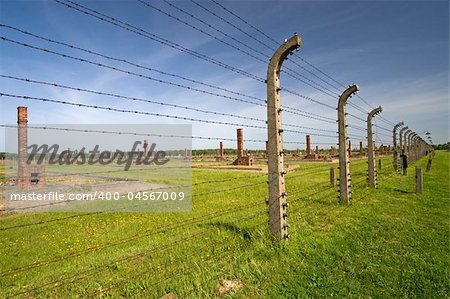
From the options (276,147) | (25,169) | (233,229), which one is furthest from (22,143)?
(276,147)

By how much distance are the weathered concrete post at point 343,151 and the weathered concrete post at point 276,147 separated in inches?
155

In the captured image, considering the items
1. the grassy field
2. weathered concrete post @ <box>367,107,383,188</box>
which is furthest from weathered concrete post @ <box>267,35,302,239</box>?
weathered concrete post @ <box>367,107,383,188</box>

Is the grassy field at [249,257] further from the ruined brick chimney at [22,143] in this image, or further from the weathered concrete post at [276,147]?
the ruined brick chimney at [22,143]

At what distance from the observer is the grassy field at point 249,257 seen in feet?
11.7

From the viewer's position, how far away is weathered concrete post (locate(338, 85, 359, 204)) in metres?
8.22

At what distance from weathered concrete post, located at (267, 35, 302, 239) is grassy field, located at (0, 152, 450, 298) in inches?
13.8

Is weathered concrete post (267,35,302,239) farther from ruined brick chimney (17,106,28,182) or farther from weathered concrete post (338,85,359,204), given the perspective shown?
ruined brick chimney (17,106,28,182)

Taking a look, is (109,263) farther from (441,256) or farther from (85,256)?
(441,256)

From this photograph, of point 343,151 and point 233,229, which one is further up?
point 343,151

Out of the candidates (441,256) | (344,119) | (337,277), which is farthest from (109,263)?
(344,119)

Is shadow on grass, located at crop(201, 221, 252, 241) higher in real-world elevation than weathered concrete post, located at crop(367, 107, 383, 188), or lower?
lower

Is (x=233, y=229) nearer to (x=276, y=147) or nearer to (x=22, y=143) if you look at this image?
(x=276, y=147)

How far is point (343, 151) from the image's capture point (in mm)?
8484

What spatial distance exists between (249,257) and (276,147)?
5.82 ft
